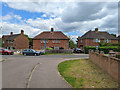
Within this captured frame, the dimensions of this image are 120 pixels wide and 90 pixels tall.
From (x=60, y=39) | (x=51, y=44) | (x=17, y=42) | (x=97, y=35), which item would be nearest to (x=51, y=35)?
(x=51, y=44)

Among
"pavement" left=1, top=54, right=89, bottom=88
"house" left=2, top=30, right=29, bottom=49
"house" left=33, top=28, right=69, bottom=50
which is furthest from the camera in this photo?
"house" left=2, top=30, right=29, bottom=49

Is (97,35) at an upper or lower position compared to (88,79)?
upper

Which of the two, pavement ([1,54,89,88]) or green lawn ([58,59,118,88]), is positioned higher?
pavement ([1,54,89,88])

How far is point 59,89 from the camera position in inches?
195

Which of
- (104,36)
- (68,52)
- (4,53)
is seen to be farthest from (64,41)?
(4,53)

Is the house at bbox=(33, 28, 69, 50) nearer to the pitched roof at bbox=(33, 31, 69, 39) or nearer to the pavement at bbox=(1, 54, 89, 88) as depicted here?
the pitched roof at bbox=(33, 31, 69, 39)

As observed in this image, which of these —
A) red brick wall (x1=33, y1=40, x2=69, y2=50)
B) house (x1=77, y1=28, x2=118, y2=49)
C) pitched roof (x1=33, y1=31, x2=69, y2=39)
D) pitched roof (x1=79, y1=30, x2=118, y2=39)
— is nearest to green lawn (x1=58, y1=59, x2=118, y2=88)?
red brick wall (x1=33, y1=40, x2=69, y2=50)

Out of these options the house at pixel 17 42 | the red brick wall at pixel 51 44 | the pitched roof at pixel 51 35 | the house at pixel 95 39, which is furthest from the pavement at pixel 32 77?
the house at pixel 17 42

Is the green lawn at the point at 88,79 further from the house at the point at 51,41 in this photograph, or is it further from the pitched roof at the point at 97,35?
the pitched roof at the point at 97,35

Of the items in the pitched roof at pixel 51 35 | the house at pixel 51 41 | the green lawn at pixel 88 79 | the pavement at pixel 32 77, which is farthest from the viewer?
the pitched roof at pixel 51 35

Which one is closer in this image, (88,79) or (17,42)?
(88,79)

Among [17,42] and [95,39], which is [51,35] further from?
[17,42]

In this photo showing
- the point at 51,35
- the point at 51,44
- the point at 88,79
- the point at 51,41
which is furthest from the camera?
the point at 51,35

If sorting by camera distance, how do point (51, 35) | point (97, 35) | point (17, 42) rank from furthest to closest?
point (17, 42), point (97, 35), point (51, 35)
